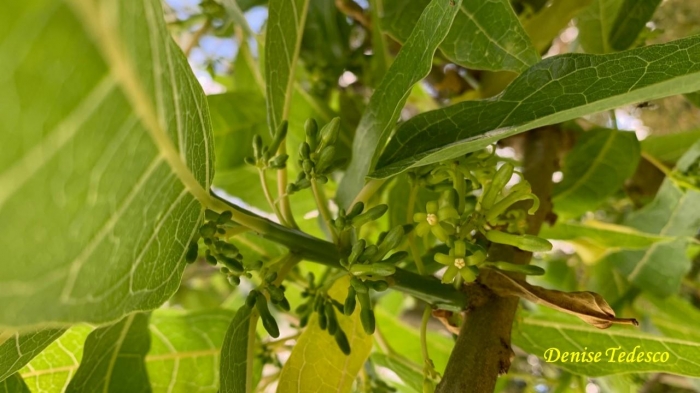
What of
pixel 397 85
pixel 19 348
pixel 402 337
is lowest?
pixel 402 337

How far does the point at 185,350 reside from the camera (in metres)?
0.51

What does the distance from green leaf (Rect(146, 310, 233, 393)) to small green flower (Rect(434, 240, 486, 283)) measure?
249mm

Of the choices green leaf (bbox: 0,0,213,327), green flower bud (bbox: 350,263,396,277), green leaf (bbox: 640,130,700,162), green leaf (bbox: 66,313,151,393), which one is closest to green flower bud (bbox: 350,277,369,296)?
green flower bud (bbox: 350,263,396,277)

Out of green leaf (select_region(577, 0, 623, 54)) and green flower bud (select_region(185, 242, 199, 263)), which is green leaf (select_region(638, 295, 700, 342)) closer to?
green leaf (select_region(577, 0, 623, 54))

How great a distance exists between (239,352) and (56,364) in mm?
206

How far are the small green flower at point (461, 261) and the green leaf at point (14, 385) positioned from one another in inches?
12.4

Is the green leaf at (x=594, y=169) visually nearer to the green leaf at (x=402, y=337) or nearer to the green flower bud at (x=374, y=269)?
the green leaf at (x=402, y=337)

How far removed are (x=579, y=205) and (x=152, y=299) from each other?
46 cm

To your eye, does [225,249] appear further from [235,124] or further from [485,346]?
[235,124]

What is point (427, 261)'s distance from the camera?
43cm

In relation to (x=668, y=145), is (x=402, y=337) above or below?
below

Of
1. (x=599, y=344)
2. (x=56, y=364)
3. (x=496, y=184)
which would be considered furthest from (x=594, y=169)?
(x=56, y=364)

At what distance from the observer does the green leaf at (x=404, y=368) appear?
19.6 inches

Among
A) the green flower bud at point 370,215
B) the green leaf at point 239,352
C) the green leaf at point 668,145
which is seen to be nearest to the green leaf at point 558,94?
the green flower bud at point 370,215
